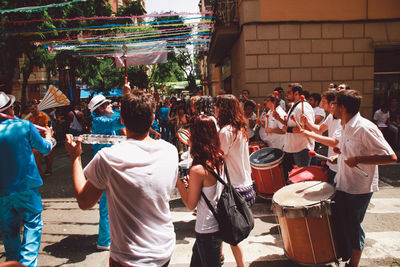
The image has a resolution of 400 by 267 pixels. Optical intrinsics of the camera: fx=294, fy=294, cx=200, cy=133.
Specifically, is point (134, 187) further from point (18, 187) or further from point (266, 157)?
point (266, 157)

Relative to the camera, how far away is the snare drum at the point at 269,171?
4.79 m

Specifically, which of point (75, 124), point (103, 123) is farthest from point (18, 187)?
point (75, 124)

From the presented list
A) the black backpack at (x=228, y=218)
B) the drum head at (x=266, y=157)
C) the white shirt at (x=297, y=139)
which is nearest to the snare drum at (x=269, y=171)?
the drum head at (x=266, y=157)

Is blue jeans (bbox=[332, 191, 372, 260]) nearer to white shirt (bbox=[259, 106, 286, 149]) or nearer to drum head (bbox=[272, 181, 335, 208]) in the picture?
drum head (bbox=[272, 181, 335, 208])

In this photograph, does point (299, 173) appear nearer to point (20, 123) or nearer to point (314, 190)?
point (314, 190)

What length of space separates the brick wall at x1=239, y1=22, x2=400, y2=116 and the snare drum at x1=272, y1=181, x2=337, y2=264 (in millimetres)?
7620

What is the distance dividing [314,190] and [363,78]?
9.26m

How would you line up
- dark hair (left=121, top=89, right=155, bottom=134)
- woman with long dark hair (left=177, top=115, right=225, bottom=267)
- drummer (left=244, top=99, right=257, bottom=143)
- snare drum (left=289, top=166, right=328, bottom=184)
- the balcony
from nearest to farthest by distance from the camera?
dark hair (left=121, top=89, right=155, bottom=134), woman with long dark hair (left=177, top=115, right=225, bottom=267), snare drum (left=289, top=166, right=328, bottom=184), drummer (left=244, top=99, right=257, bottom=143), the balcony

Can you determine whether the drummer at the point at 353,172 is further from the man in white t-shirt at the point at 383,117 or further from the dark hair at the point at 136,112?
the man in white t-shirt at the point at 383,117

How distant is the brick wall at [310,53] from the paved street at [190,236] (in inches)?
207

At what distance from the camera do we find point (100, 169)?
1.66 metres

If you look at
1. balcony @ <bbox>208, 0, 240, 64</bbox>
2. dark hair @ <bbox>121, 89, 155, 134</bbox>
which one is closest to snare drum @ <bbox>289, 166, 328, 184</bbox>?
dark hair @ <bbox>121, 89, 155, 134</bbox>

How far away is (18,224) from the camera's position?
113 inches

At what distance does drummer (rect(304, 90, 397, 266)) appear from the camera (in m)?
2.83
